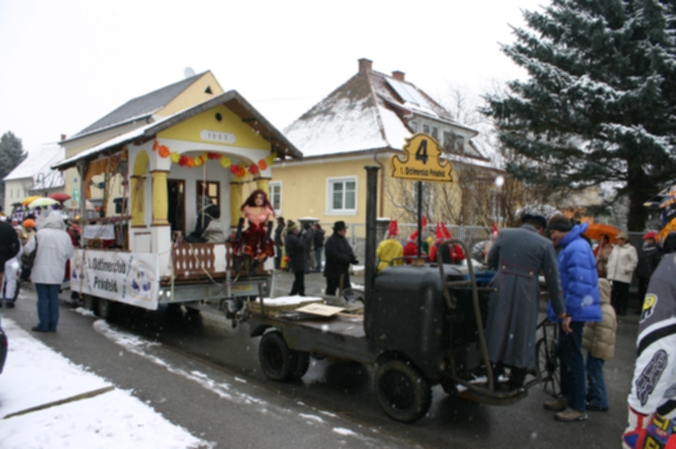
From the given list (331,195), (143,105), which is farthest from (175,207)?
(143,105)

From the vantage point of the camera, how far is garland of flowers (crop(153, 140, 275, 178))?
8727 mm

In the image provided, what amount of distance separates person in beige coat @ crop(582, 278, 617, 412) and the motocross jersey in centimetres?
311

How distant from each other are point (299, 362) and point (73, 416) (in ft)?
7.62

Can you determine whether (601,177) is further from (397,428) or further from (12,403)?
(12,403)

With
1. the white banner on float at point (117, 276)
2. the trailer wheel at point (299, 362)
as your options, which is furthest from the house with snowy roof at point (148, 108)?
the trailer wheel at point (299, 362)

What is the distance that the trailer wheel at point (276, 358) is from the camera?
19.1ft

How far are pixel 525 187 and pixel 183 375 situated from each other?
543 inches

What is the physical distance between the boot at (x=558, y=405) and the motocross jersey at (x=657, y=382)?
3231 mm

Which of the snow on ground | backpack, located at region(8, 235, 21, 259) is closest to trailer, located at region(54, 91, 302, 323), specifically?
backpack, located at region(8, 235, 21, 259)

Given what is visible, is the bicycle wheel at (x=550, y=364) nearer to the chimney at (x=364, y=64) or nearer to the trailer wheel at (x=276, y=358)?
the trailer wheel at (x=276, y=358)

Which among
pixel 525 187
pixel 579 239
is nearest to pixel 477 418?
pixel 579 239

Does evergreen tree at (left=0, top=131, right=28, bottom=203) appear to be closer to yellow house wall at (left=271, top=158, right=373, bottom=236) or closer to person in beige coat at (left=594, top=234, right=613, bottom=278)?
yellow house wall at (left=271, top=158, right=373, bottom=236)

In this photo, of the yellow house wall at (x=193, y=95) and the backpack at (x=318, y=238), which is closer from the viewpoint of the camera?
the backpack at (x=318, y=238)

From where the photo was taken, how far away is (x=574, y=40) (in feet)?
45.3
